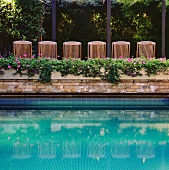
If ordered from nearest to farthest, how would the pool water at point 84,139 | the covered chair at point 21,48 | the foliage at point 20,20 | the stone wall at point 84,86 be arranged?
the pool water at point 84,139
the stone wall at point 84,86
the covered chair at point 21,48
the foliage at point 20,20

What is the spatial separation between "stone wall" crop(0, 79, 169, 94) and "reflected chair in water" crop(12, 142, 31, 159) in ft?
15.4

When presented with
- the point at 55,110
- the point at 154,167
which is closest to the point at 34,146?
the point at 154,167

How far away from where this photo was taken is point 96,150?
8.86 metres

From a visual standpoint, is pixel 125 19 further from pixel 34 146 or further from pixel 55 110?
pixel 34 146

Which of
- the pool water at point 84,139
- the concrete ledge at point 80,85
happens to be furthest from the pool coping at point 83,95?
the pool water at point 84,139

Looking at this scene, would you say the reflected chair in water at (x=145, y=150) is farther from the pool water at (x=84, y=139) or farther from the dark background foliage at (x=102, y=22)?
the dark background foliage at (x=102, y=22)

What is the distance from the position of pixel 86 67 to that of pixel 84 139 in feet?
14.4

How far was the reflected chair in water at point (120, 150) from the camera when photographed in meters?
8.50

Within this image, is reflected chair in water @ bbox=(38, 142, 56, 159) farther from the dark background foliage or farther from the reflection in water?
the dark background foliage

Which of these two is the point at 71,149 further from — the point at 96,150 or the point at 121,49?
the point at 121,49

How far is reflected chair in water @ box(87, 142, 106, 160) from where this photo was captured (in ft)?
27.8

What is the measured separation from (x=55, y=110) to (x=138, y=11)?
7400 millimetres

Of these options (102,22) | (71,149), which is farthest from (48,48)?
(71,149)

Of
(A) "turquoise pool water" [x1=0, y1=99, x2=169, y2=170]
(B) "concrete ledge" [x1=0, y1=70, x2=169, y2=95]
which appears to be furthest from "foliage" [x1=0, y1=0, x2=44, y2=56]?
(A) "turquoise pool water" [x1=0, y1=99, x2=169, y2=170]
